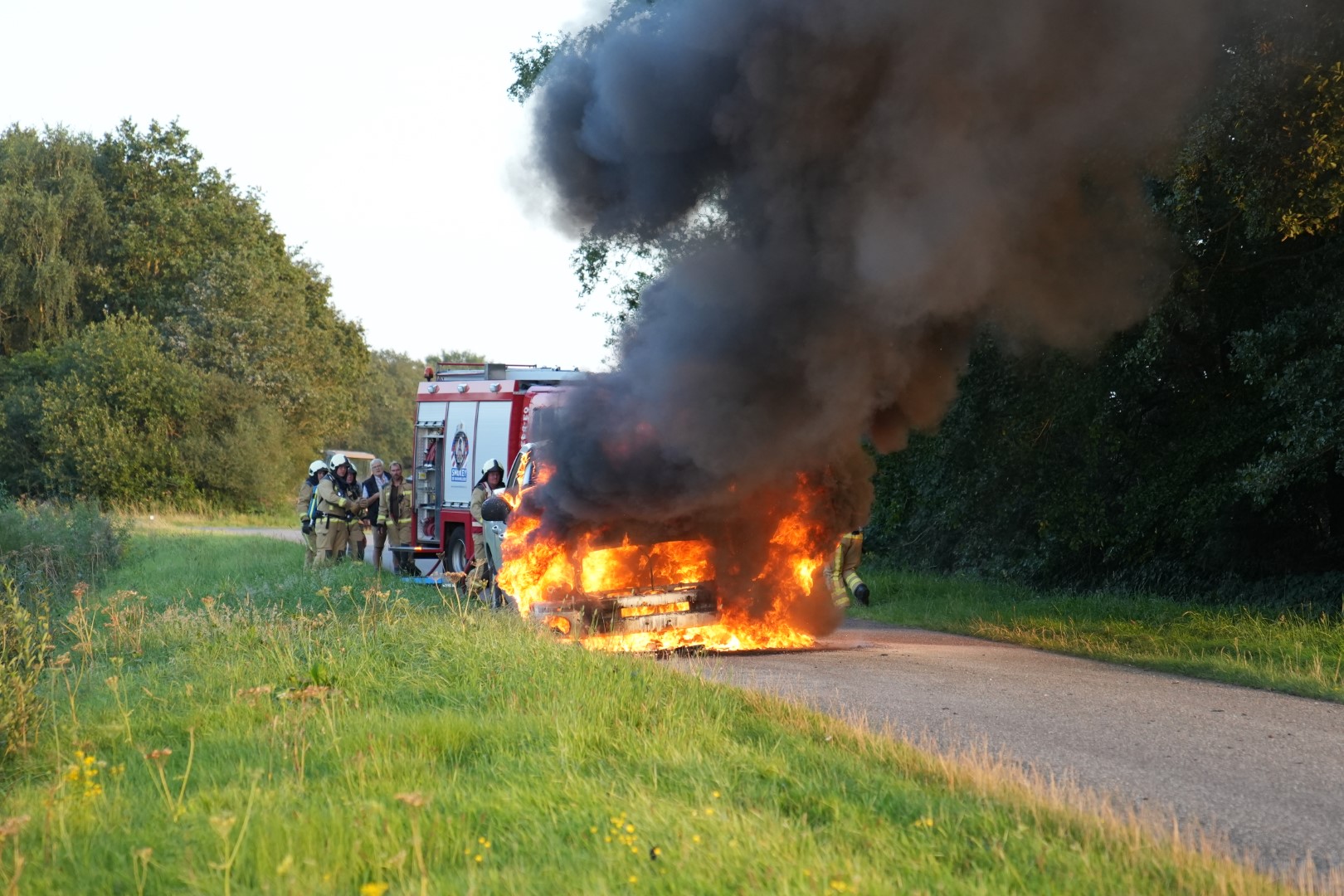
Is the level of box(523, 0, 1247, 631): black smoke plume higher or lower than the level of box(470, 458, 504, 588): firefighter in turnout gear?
higher

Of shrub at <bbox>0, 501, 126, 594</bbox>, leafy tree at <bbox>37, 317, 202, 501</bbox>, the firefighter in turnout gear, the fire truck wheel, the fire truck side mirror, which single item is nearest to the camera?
the fire truck side mirror

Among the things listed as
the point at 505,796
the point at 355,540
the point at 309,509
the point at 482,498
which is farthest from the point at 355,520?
the point at 505,796

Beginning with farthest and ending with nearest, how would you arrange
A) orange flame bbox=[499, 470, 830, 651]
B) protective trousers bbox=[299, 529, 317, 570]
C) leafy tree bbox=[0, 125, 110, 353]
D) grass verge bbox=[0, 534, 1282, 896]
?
leafy tree bbox=[0, 125, 110, 353] → protective trousers bbox=[299, 529, 317, 570] → orange flame bbox=[499, 470, 830, 651] → grass verge bbox=[0, 534, 1282, 896]

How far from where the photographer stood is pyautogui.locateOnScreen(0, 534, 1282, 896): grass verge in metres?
4.51

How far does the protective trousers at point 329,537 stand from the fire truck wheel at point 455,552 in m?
1.54

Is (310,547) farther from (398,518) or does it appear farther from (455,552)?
(455,552)

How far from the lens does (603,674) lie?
7949 millimetres

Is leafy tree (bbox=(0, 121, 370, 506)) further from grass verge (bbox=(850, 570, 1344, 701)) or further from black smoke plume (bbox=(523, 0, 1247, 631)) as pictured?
black smoke plume (bbox=(523, 0, 1247, 631))

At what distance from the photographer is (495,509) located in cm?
1215

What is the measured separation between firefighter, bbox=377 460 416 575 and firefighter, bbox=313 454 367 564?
0.44 m

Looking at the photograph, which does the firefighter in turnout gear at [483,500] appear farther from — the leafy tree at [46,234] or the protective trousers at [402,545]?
the leafy tree at [46,234]

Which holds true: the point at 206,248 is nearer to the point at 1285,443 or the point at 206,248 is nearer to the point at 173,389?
Result: the point at 173,389

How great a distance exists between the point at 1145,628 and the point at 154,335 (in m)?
38.2

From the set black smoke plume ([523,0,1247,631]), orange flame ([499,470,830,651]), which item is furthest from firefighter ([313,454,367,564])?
orange flame ([499,470,830,651])
